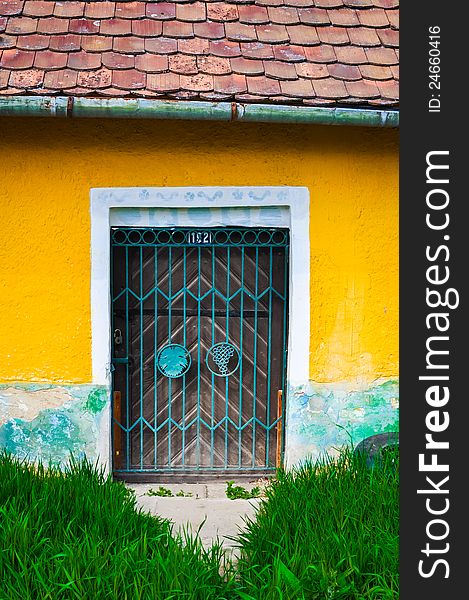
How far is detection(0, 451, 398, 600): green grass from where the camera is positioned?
3.38 metres

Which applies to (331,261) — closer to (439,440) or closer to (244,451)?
(244,451)

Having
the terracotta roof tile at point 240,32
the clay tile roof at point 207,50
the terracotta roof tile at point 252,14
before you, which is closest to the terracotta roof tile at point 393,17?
the clay tile roof at point 207,50

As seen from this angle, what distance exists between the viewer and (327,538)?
380 cm

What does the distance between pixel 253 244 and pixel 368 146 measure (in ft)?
3.25

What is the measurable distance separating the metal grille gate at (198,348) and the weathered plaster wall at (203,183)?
1.03 ft

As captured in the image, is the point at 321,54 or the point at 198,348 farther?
the point at 198,348

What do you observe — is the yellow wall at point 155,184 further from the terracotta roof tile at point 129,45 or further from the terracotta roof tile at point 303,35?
the terracotta roof tile at point 303,35

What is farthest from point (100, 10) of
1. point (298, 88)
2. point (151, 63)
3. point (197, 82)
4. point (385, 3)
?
point (385, 3)

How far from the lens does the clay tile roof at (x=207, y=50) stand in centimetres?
479

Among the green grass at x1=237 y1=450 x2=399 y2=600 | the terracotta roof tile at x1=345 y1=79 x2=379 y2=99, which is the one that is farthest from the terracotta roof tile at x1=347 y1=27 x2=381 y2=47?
the green grass at x1=237 y1=450 x2=399 y2=600

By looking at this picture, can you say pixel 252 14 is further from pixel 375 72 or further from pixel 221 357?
pixel 221 357

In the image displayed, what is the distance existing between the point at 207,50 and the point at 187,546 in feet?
9.99

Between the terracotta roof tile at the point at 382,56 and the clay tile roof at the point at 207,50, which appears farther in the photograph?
the terracotta roof tile at the point at 382,56

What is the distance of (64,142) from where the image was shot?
5035 mm
